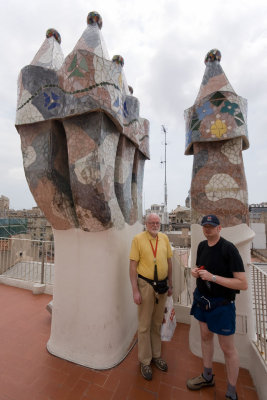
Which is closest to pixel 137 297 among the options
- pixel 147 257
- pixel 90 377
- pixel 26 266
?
A: pixel 147 257

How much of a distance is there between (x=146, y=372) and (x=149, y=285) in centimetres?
88

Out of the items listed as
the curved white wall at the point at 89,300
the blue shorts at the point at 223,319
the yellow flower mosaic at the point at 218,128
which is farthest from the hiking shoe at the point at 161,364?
the yellow flower mosaic at the point at 218,128

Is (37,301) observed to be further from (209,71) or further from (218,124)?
(209,71)

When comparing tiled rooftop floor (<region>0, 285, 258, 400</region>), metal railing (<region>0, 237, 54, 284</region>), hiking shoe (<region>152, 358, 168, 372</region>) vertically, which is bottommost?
tiled rooftop floor (<region>0, 285, 258, 400</region>)

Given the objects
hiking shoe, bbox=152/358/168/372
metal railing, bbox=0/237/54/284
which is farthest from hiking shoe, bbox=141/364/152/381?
metal railing, bbox=0/237/54/284

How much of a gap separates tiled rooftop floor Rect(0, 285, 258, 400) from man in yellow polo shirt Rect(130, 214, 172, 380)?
0.17 m

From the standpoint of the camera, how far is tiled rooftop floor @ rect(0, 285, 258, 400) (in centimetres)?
186

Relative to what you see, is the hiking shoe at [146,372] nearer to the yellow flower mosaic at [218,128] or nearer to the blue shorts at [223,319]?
the blue shorts at [223,319]

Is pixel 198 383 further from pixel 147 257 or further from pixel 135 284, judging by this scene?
pixel 147 257

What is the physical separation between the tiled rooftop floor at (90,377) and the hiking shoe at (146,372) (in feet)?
0.14

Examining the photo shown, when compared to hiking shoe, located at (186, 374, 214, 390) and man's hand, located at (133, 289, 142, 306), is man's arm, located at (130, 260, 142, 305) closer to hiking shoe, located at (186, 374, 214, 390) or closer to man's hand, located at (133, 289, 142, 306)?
man's hand, located at (133, 289, 142, 306)

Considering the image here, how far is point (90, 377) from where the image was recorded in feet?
6.75

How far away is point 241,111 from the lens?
2.41 metres

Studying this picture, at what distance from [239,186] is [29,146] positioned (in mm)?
2564
